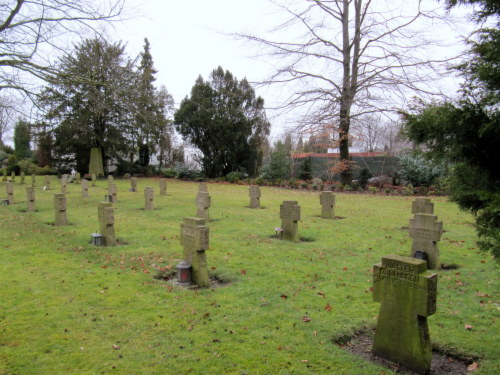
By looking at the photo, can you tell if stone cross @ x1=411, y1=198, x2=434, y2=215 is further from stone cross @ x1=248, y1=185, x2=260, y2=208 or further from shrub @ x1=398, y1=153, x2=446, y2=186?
shrub @ x1=398, y1=153, x2=446, y2=186

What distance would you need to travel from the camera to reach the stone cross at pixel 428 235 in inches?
301

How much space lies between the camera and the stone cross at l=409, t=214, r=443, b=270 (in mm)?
7633

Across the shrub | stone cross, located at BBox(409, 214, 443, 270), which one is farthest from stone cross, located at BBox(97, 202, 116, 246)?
the shrub

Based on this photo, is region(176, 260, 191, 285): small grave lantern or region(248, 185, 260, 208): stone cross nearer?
region(176, 260, 191, 285): small grave lantern

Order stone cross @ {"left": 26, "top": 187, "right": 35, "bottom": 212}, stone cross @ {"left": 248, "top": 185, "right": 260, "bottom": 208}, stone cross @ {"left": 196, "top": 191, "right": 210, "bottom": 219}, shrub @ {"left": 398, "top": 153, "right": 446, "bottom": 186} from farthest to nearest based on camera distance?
shrub @ {"left": 398, "top": 153, "right": 446, "bottom": 186}, stone cross @ {"left": 248, "top": 185, "right": 260, "bottom": 208}, stone cross @ {"left": 26, "top": 187, "right": 35, "bottom": 212}, stone cross @ {"left": 196, "top": 191, "right": 210, "bottom": 219}

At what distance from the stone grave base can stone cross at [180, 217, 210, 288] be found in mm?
2637

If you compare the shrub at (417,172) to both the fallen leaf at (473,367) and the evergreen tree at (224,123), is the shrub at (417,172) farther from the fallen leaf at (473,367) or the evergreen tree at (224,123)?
the fallen leaf at (473,367)

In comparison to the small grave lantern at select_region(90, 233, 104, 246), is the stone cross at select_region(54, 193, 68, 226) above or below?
above

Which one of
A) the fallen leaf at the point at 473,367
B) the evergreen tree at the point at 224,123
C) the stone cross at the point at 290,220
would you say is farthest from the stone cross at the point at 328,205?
the evergreen tree at the point at 224,123

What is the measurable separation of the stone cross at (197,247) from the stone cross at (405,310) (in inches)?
119

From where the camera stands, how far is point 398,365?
403cm

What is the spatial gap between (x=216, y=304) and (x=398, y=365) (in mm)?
2635

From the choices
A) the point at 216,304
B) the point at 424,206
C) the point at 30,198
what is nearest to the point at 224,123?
the point at 30,198

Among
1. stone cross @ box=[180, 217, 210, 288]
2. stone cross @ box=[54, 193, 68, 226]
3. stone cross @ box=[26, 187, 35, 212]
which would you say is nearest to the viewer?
stone cross @ box=[180, 217, 210, 288]
